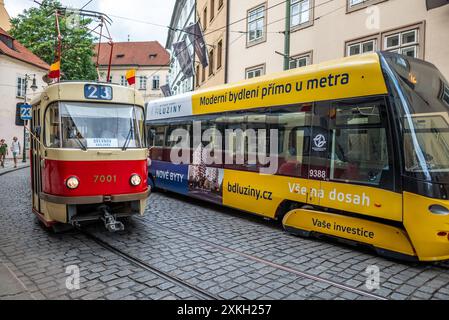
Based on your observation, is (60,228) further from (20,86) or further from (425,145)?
(20,86)

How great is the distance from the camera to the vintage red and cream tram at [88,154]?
6.34 m

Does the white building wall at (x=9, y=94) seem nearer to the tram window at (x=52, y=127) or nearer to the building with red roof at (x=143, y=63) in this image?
the building with red roof at (x=143, y=63)

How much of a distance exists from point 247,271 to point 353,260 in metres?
1.75

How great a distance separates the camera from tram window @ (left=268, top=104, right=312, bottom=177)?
22.5ft

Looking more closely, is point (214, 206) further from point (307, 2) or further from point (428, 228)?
point (307, 2)

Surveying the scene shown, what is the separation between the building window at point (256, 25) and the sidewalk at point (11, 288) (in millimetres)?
15688

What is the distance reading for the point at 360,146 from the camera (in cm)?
591

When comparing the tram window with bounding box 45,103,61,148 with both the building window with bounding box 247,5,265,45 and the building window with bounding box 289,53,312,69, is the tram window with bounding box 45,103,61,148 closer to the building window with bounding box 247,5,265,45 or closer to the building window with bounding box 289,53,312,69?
the building window with bounding box 289,53,312,69

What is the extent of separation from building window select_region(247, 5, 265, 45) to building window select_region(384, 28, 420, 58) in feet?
23.0

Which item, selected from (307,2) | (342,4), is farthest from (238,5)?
(342,4)

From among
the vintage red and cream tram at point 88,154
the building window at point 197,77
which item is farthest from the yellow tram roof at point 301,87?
the building window at point 197,77

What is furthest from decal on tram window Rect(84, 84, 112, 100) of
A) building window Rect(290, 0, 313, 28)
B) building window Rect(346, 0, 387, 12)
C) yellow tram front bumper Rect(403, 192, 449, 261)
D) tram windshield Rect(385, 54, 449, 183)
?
building window Rect(290, 0, 313, 28)
